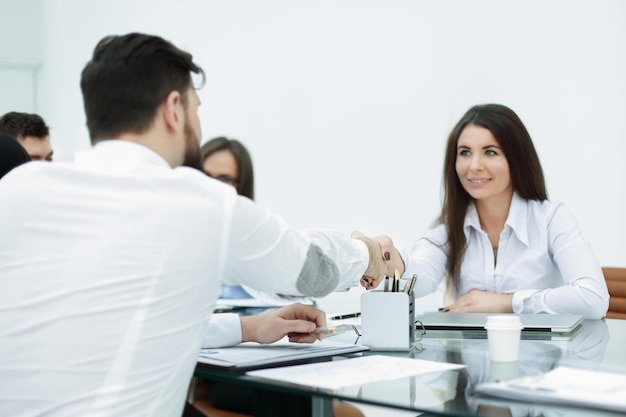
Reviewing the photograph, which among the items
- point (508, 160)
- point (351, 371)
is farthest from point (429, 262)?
point (351, 371)

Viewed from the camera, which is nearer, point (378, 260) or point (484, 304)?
point (378, 260)

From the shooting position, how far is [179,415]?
146cm

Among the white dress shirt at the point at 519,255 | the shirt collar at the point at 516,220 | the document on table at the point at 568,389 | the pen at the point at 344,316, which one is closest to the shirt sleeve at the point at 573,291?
the white dress shirt at the point at 519,255

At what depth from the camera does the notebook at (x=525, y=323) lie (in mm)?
2023

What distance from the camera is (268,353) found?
1675 millimetres

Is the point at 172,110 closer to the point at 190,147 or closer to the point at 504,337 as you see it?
the point at 190,147

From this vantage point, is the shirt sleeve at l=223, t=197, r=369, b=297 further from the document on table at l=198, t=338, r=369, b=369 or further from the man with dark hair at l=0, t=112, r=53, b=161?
the man with dark hair at l=0, t=112, r=53, b=161

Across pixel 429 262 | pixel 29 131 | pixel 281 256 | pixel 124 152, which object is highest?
pixel 29 131

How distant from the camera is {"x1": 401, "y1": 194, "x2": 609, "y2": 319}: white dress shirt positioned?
113 inches

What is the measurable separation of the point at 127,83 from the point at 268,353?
2.13ft

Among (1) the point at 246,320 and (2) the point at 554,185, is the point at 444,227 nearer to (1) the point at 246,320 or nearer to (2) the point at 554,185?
(2) the point at 554,185

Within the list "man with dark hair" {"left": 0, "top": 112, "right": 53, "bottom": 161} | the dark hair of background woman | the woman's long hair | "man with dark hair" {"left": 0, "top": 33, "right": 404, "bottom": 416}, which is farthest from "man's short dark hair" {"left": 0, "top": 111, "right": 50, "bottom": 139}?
"man with dark hair" {"left": 0, "top": 33, "right": 404, "bottom": 416}

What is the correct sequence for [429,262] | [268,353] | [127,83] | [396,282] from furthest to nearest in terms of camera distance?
1. [429,262]
2. [396,282]
3. [268,353]
4. [127,83]

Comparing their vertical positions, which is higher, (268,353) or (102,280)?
(102,280)
